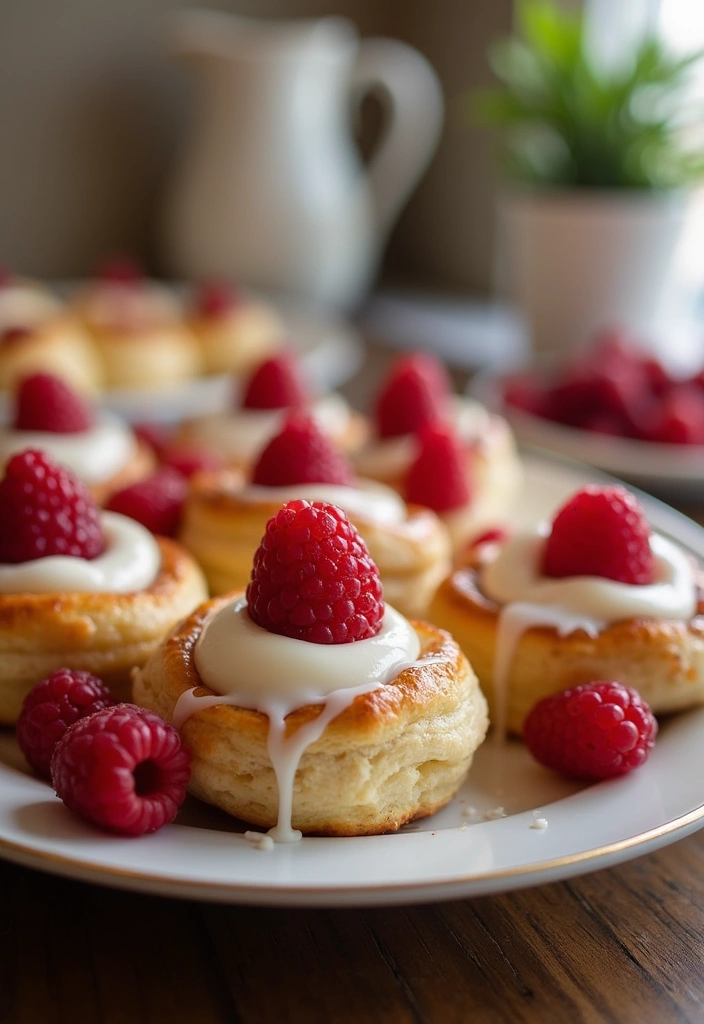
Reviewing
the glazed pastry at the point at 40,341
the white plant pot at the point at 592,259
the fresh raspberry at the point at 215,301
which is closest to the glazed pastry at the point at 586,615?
the glazed pastry at the point at 40,341

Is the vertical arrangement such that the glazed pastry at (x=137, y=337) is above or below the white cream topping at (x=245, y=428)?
below

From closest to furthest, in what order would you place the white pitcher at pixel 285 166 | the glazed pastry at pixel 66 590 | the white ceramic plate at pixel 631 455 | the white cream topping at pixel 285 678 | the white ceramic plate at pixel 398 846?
the white ceramic plate at pixel 398 846, the white cream topping at pixel 285 678, the glazed pastry at pixel 66 590, the white ceramic plate at pixel 631 455, the white pitcher at pixel 285 166

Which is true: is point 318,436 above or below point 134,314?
above

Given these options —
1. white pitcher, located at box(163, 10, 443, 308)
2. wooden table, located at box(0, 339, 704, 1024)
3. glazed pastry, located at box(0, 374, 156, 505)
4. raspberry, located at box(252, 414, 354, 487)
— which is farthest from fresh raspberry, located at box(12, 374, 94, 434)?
white pitcher, located at box(163, 10, 443, 308)

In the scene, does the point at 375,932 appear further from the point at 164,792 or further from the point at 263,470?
the point at 263,470

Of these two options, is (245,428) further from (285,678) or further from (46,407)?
(285,678)

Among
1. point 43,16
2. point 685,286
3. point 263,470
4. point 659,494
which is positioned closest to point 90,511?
point 263,470

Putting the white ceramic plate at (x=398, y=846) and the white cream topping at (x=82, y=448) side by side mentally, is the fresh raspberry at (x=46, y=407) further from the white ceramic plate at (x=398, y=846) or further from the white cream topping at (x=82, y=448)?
the white ceramic plate at (x=398, y=846)
